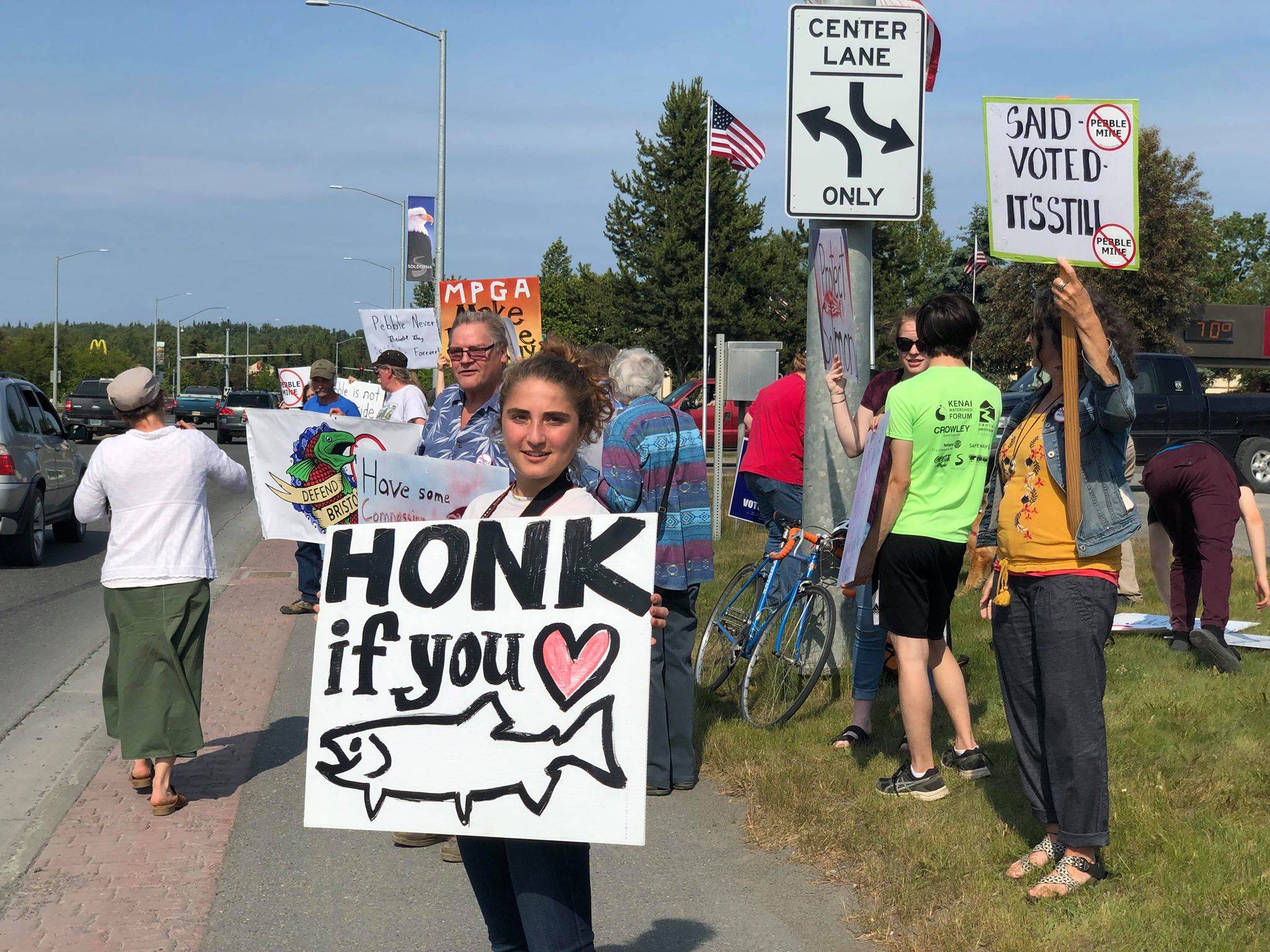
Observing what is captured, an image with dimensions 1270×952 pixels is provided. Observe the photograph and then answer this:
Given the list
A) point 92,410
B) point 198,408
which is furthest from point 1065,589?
point 198,408

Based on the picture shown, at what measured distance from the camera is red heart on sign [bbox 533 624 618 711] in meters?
2.71

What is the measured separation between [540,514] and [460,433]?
2328 millimetres

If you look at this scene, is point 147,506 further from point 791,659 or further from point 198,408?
point 198,408

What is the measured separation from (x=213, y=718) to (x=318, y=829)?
2.00m

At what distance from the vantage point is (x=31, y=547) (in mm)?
13789

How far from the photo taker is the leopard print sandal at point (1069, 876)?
14.0 ft

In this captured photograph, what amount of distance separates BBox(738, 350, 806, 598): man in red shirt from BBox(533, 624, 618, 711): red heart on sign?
5814 mm

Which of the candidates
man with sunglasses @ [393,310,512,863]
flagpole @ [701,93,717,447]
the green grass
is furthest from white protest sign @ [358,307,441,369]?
man with sunglasses @ [393,310,512,863]

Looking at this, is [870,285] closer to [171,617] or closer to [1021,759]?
[1021,759]

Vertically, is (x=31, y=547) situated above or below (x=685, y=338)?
below

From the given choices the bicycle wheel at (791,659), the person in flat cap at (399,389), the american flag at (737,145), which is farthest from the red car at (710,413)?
the bicycle wheel at (791,659)

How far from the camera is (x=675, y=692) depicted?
5.99 metres

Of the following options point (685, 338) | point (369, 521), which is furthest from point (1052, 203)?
point (685, 338)

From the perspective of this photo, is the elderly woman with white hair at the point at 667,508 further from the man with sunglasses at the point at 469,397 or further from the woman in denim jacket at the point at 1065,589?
the woman in denim jacket at the point at 1065,589
